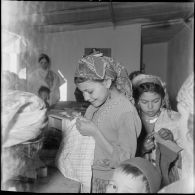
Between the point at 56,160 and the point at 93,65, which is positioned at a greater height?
the point at 93,65

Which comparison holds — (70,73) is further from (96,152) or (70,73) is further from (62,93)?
(96,152)

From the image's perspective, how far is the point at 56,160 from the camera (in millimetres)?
806

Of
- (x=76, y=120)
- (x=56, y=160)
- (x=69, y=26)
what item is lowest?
(x=56, y=160)

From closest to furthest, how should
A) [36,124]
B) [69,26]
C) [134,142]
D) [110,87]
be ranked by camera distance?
[36,124] → [134,142] → [110,87] → [69,26]

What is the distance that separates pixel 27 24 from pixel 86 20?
0.35 m

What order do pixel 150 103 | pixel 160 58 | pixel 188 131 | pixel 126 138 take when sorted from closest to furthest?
pixel 188 131
pixel 126 138
pixel 150 103
pixel 160 58

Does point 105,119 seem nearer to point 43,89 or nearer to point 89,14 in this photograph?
point 43,89

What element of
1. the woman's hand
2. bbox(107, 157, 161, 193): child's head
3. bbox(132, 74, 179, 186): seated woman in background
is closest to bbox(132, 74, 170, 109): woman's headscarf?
bbox(132, 74, 179, 186): seated woman in background

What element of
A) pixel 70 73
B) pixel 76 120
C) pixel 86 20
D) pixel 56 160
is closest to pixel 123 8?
pixel 86 20

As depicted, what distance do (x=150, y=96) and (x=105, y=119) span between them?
0.24 meters

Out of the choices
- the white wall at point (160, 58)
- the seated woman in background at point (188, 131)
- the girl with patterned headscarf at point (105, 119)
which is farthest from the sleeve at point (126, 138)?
the white wall at point (160, 58)

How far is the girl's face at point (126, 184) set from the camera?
19.8 inches

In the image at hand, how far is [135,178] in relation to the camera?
55 centimetres

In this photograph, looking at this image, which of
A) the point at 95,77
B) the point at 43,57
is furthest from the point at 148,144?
the point at 43,57
